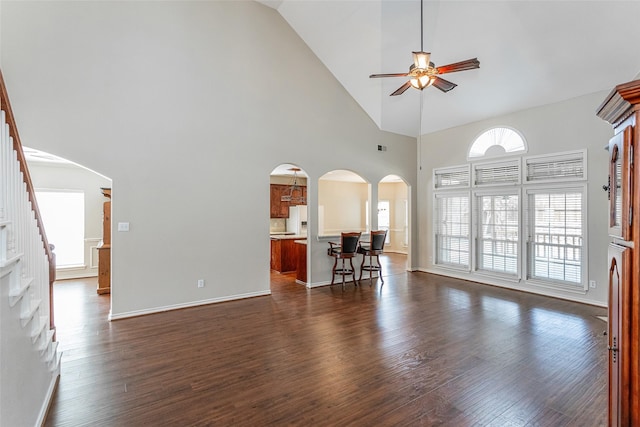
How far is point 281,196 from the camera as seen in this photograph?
9.62 meters

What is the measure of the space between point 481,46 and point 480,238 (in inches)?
148

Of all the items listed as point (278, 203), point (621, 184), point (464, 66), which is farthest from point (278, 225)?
point (621, 184)

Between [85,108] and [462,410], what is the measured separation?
5.38 meters

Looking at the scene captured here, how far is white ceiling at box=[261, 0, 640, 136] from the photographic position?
4055mm

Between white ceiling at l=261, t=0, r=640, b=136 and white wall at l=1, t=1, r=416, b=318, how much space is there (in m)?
0.69

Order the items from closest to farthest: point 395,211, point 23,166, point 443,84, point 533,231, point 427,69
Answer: point 23,166 → point 427,69 → point 443,84 → point 533,231 → point 395,211

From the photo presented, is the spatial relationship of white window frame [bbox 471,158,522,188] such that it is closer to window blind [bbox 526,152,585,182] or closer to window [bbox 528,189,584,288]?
window blind [bbox 526,152,585,182]

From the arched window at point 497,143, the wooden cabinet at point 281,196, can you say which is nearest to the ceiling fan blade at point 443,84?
the arched window at point 497,143

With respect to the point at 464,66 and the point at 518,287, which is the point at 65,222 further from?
the point at 518,287

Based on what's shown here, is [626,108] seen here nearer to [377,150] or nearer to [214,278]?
[214,278]

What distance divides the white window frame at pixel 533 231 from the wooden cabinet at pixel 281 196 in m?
6.05

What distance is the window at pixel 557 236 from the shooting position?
16.9 ft

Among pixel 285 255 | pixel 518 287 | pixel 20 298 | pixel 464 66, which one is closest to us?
pixel 20 298

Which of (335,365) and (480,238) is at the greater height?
(480,238)
